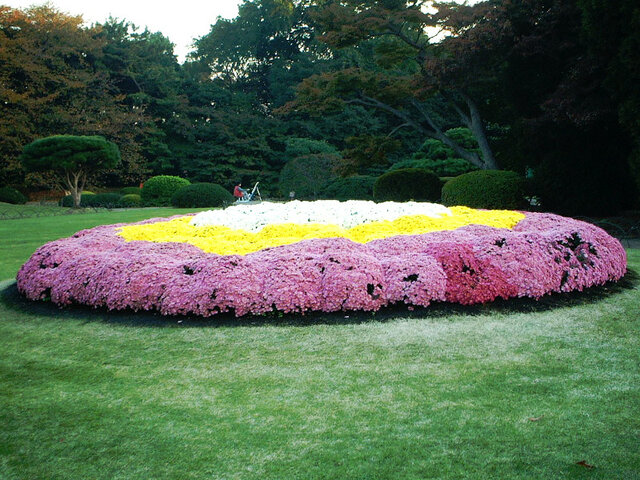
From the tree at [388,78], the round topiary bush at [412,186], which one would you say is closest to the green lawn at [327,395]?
the round topiary bush at [412,186]

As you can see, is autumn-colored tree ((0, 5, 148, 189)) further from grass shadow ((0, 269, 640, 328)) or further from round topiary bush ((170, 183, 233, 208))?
grass shadow ((0, 269, 640, 328))

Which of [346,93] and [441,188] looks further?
[346,93]

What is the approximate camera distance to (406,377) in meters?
3.09

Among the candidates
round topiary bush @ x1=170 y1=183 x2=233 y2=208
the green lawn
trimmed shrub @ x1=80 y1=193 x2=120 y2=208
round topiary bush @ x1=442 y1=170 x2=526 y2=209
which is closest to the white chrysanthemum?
the green lawn

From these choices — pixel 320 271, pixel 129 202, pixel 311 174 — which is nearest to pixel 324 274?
pixel 320 271

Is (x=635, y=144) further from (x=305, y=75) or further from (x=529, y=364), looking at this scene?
(x=305, y=75)

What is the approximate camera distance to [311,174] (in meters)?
24.1

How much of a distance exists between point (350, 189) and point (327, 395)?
21.2m

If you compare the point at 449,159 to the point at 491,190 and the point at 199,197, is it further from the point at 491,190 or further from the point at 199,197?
the point at 199,197

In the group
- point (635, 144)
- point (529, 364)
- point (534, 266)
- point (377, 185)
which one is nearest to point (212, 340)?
point (529, 364)

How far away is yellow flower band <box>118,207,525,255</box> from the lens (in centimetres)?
613

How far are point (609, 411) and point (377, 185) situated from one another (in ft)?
46.9

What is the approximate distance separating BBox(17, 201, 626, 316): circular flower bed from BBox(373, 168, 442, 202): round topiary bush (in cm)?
960

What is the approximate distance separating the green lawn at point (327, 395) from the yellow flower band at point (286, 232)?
1883 mm
